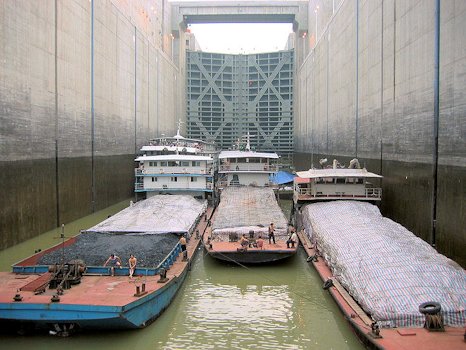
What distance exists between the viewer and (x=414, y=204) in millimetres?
17922

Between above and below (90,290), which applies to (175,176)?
above

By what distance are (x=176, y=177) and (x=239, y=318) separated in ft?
51.1

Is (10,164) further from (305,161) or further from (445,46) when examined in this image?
(305,161)

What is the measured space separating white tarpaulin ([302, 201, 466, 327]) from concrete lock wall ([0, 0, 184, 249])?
38.0 feet

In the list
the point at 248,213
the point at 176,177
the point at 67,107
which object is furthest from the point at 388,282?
the point at 67,107

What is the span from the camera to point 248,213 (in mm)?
19516

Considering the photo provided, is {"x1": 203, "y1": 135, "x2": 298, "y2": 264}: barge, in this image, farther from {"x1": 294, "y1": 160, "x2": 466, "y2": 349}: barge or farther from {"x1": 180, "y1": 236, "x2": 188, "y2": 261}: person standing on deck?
{"x1": 294, "y1": 160, "x2": 466, "y2": 349}: barge

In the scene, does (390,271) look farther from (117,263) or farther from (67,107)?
(67,107)

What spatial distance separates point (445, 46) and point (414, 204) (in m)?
5.82

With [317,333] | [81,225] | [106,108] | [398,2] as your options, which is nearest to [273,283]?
[317,333]

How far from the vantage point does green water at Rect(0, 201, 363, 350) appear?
9891 mm

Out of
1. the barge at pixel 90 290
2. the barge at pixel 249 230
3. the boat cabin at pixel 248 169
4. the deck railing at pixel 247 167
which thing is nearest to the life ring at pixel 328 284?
the barge at pixel 249 230

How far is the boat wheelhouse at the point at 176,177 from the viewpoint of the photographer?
84.8ft

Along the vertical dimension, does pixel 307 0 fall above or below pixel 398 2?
above
